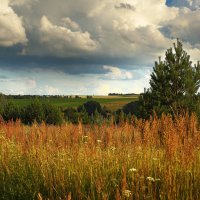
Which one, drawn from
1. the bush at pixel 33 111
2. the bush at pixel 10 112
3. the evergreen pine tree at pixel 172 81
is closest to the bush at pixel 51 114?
the bush at pixel 33 111

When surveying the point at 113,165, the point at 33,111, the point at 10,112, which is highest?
the point at 113,165

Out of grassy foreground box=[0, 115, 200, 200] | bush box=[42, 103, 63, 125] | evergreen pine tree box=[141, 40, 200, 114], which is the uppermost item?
evergreen pine tree box=[141, 40, 200, 114]

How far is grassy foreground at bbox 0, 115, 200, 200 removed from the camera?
5.06 metres

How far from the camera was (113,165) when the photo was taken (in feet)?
20.7

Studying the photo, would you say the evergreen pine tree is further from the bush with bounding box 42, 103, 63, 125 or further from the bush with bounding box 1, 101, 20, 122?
the bush with bounding box 1, 101, 20, 122

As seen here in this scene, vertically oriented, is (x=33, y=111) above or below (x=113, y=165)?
below

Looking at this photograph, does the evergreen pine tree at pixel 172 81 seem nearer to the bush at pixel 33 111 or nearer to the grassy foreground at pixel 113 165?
the grassy foreground at pixel 113 165

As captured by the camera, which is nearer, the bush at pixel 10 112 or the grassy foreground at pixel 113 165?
the grassy foreground at pixel 113 165

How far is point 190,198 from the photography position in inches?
191

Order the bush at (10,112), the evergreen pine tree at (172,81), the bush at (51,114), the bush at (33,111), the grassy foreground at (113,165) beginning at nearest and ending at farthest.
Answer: the grassy foreground at (113,165) → the evergreen pine tree at (172,81) → the bush at (33,111) → the bush at (51,114) → the bush at (10,112)

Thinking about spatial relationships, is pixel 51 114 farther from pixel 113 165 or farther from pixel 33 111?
pixel 113 165

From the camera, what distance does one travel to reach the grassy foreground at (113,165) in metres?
5.06

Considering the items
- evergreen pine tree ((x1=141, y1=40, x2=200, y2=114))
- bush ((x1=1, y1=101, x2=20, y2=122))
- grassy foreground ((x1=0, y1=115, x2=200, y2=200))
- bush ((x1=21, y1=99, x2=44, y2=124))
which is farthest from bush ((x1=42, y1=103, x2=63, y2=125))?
grassy foreground ((x1=0, y1=115, x2=200, y2=200))

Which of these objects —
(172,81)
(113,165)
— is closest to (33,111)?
(172,81)
